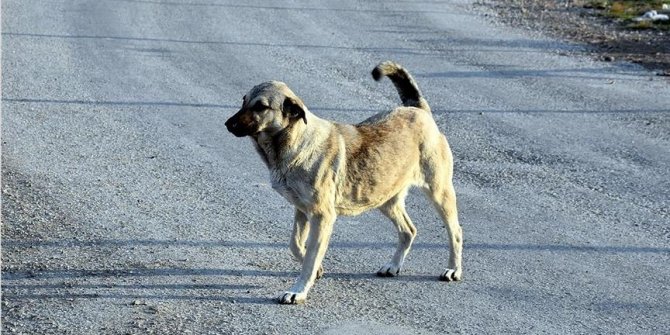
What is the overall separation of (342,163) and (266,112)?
2.18ft

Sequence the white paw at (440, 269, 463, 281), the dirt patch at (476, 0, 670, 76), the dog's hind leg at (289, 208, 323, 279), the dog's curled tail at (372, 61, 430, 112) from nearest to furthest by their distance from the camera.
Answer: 1. the dog's hind leg at (289, 208, 323, 279)
2. the white paw at (440, 269, 463, 281)
3. the dog's curled tail at (372, 61, 430, 112)
4. the dirt patch at (476, 0, 670, 76)

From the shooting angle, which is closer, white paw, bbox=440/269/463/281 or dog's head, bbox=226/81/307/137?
dog's head, bbox=226/81/307/137

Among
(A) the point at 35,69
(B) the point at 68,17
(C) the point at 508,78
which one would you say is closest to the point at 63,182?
(A) the point at 35,69

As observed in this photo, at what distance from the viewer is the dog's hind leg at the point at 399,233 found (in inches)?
311

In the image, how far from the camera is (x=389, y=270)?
7.89m

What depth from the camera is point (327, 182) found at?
24.1ft

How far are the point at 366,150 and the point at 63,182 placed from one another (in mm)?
3441

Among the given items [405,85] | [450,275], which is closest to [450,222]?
[450,275]

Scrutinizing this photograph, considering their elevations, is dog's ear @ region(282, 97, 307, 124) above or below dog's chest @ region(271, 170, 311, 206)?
above

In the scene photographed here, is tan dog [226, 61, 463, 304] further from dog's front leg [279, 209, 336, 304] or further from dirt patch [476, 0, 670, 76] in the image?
dirt patch [476, 0, 670, 76]

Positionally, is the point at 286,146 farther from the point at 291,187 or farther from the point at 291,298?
the point at 291,298

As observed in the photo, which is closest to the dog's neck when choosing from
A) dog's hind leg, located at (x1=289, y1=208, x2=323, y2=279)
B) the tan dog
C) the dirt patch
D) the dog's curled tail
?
the tan dog

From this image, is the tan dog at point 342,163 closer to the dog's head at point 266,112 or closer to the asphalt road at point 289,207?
the dog's head at point 266,112

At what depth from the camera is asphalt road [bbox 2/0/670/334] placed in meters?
7.17
